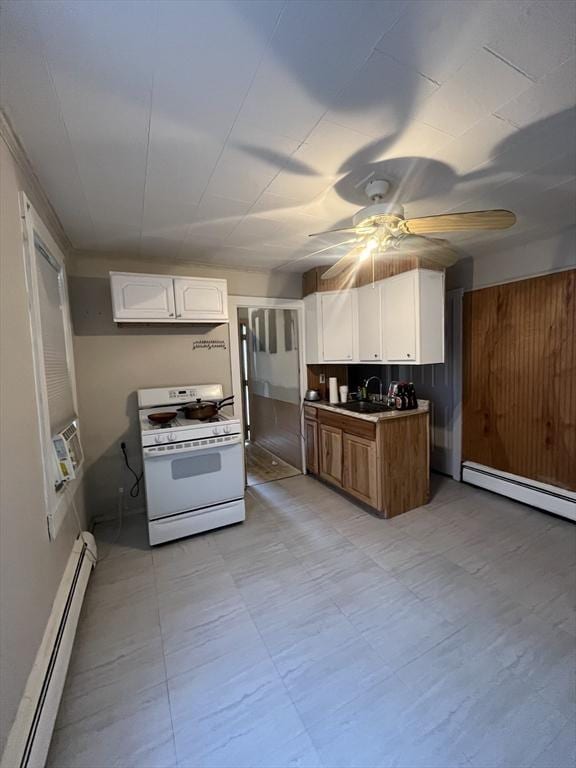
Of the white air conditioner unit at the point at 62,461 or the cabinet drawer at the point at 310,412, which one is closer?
the white air conditioner unit at the point at 62,461

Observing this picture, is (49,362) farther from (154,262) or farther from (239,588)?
(239,588)

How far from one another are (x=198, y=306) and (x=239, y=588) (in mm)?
2187

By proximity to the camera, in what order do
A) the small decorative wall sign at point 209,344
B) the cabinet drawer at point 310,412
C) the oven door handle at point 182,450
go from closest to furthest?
1. the oven door handle at point 182,450
2. the small decorative wall sign at point 209,344
3. the cabinet drawer at point 310,412

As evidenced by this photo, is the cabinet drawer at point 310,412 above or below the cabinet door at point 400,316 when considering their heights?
below

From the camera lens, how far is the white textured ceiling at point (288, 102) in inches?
34.7

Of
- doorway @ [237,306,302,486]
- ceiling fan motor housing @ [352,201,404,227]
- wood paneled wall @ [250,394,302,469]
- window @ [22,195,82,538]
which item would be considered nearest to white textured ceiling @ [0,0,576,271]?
ceiling fan motor housing @ [352,201,404,227]

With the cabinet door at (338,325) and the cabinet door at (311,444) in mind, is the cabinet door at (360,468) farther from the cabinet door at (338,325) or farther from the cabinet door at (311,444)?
the cabinet door at (338,325)

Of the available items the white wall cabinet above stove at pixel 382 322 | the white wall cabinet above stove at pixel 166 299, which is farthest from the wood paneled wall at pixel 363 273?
the white wall cabinet above stove at pixel 166 299

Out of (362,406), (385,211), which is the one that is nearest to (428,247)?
(385,211)

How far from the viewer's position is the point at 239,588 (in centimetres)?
200

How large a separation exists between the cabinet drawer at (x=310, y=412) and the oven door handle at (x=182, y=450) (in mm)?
1141

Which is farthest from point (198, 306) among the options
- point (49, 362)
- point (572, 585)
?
point (572, 585)

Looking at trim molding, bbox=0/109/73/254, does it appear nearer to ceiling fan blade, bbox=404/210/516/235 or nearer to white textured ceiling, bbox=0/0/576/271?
white textured ceiling, bbox=0/0/576/271

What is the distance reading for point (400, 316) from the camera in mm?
2834
